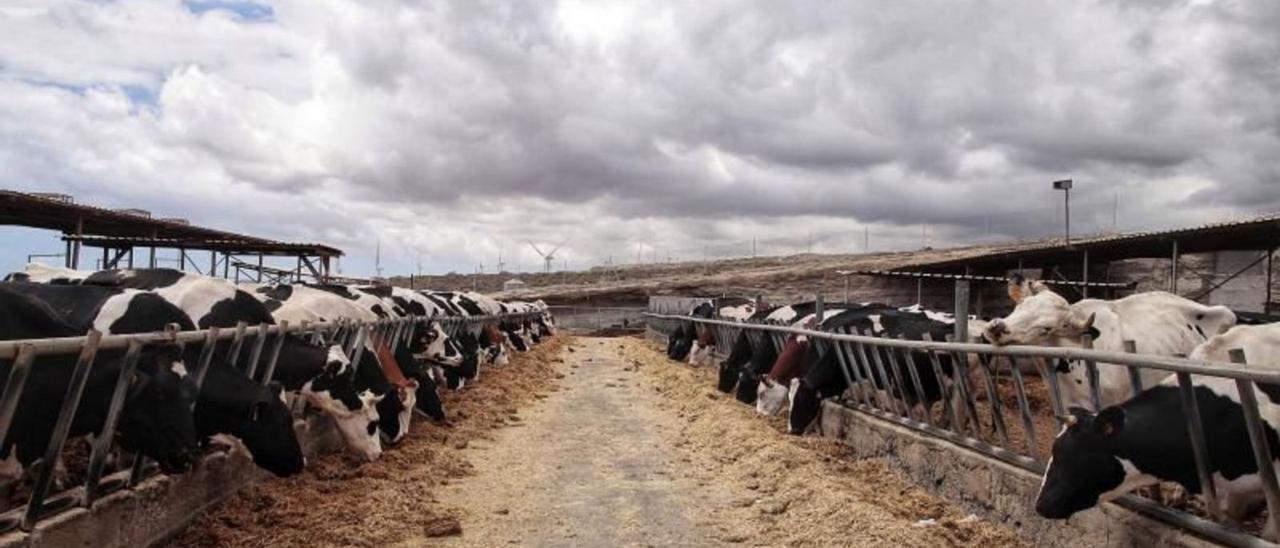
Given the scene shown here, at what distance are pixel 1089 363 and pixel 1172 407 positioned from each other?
0.70 m

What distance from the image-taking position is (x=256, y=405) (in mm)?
7199

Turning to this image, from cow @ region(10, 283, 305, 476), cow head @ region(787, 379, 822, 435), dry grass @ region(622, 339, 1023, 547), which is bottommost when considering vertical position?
dry grass @ region(622, 339, 1023, 547)

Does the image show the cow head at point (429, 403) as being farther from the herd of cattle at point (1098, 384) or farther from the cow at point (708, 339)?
the cow at point (708, 339)

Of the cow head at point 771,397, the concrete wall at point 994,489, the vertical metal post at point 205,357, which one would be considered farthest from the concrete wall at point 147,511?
the cow head at point 771,397

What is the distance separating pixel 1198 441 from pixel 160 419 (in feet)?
19.7

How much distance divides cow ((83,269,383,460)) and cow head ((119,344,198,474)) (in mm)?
2666

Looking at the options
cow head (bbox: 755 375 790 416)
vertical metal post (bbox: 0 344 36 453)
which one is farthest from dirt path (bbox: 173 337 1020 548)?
vertical metal post (bbox: 0 344 36 453)

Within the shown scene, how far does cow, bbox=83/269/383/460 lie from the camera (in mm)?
9391

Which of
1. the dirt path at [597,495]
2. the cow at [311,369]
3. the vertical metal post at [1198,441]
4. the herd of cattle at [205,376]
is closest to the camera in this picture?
the vertical metal post at [1198,441]

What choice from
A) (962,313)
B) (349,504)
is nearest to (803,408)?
(962,313)

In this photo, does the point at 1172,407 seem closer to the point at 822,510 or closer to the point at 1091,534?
the point at 1091,534

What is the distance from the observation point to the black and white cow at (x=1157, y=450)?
17.2ft

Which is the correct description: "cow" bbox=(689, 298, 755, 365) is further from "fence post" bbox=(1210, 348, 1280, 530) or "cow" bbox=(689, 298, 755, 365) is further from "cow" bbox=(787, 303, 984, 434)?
"fence post" bbox=(1210, 348, 1280, 530)

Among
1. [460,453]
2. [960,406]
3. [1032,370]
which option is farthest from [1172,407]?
[1032,370]
